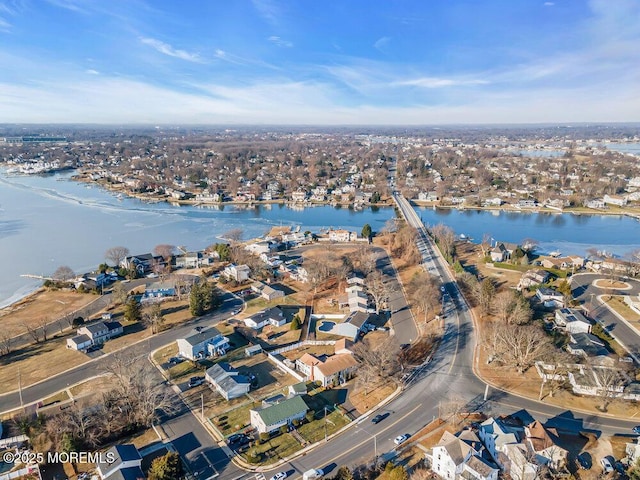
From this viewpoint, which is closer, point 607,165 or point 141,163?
point 607,165

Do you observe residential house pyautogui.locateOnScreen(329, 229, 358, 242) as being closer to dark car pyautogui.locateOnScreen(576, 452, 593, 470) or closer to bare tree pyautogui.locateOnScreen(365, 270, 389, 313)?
bare tree pyautogui.locateOnScreen(365, 270, 389, 313)

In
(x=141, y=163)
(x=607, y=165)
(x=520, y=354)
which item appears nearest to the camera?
(x=520, y=354)

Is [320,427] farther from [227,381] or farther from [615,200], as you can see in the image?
[615,200]

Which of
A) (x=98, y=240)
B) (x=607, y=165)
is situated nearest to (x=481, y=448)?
(x=98, y=240)

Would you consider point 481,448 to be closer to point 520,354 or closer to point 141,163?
point 520,354

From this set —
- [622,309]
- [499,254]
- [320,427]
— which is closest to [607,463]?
[320,427]

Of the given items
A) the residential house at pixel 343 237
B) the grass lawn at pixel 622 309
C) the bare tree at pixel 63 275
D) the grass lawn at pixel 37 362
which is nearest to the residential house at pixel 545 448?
the grass lawn at pixel 622 309

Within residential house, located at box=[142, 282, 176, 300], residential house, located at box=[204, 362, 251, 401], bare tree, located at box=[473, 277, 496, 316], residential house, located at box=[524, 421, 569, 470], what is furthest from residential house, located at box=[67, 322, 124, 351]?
bare tree, located at box=[473, 277, 496, 316]
